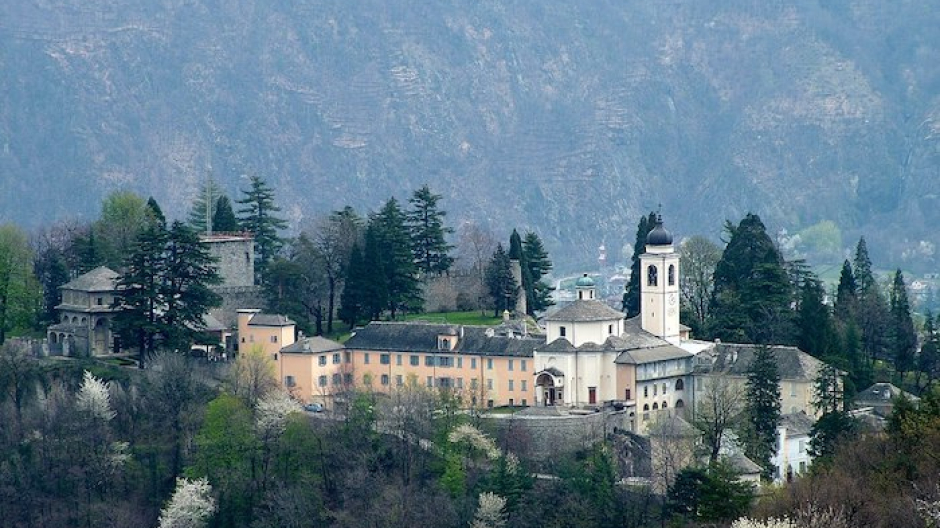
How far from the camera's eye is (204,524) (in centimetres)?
8688

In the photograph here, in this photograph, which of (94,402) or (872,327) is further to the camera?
(872,327)

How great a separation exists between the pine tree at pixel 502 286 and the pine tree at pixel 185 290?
1117cm

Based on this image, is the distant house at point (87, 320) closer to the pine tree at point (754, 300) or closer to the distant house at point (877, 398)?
the pine tree at point (754, 300)

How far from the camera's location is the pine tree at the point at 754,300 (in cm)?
9581

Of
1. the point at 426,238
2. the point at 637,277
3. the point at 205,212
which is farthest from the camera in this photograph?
the point at 205,212

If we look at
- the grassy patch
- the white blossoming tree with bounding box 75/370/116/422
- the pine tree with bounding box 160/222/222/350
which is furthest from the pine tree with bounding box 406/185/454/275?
the white blossoming tree with bounding box 75/370/116/422

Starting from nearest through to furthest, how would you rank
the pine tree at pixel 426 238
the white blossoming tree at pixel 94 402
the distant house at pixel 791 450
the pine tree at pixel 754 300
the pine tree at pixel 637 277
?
the distant house at pixel 791 450 < the white blossoming tree at pixel 94 402 < the pine tree at pixel 754 300 < the pine tree at pixel 637 277 < the pine tree at pixel 426 238

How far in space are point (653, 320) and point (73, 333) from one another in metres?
21.9

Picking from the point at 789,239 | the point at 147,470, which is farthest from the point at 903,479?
the point at 789,239

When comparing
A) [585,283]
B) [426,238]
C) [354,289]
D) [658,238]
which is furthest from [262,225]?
[658,238]

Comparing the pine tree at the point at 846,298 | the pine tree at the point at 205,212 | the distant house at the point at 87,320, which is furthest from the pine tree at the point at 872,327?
the distant house at the point at 87,320

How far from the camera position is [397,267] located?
99.4m

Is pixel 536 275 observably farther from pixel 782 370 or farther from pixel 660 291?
pixel 782 370

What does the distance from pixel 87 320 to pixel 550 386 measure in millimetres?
19127
